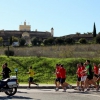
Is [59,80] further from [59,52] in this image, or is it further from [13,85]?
[59,52]

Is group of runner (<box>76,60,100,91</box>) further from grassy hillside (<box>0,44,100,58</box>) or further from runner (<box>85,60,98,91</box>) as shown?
grassy hillside (<box>0,44,100,58</box>)

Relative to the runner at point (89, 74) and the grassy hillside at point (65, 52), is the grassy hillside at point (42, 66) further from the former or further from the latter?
the runner at point (89, 74)

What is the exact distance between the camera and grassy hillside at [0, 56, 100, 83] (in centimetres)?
2522

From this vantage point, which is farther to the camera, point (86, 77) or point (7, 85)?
point (86, 77)

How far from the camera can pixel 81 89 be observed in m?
18.6

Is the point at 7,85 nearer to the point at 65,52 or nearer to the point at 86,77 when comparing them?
the point at 86,77

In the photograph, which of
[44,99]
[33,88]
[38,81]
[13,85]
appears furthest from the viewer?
[38,81]

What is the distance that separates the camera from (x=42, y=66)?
27844mm

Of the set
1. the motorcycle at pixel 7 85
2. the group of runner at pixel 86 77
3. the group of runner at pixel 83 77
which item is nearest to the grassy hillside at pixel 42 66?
the group of runner at pixel 83 77

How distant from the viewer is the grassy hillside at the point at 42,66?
25.2 m

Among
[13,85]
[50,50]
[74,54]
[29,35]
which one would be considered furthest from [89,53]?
[29,35]

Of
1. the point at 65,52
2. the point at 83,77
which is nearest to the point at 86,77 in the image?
the point at 83,77

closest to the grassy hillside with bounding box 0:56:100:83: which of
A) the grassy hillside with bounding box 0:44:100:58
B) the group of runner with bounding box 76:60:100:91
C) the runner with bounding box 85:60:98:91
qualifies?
the grassy hillside with bounding box 0:44:100:58

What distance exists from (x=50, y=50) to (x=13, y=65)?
27.9 ft
